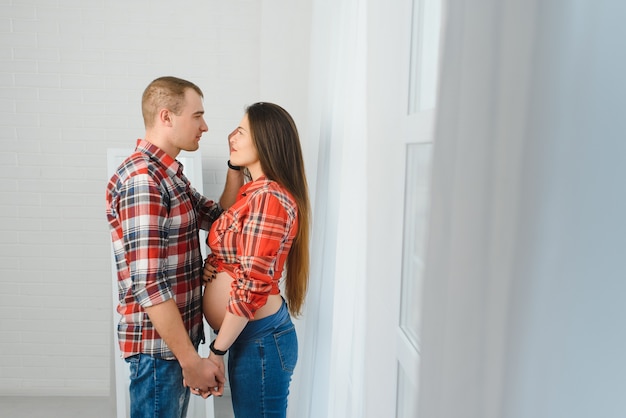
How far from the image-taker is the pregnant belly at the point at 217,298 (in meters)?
2.12

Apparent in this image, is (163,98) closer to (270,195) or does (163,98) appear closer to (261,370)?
(270,195)

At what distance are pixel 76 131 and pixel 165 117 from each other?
6.91ft

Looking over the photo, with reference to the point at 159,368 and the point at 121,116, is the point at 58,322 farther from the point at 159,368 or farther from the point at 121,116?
the point at 159,368

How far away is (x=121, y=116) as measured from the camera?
392cm

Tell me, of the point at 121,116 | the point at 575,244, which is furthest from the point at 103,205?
the point at 575,244

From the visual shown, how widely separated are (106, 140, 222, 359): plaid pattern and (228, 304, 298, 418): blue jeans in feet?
0.85

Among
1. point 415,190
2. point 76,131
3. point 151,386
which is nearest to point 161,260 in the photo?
point 151,386

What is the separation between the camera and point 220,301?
2.14 metres

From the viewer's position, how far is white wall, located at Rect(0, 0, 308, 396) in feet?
12.6

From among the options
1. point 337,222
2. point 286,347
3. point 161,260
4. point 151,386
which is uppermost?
point 337,222

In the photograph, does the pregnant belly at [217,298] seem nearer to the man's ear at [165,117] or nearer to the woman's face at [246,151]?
the woman's face at [246,151]

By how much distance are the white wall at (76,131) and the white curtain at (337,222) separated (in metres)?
1.36

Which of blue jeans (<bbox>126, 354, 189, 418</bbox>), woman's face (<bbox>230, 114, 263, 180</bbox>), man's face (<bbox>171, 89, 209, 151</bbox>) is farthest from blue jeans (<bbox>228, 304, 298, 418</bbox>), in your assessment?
man's face (<bbox>171, 89, 209, 151</bbox>)

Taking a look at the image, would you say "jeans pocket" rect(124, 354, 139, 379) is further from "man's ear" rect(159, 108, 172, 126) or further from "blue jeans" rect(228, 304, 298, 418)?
"man's ear" rect(159, 108, 172, 126)
